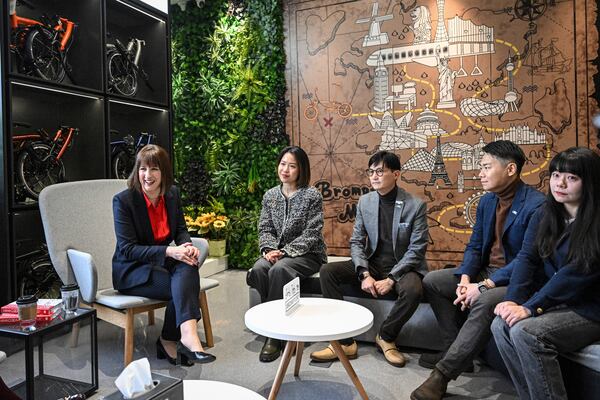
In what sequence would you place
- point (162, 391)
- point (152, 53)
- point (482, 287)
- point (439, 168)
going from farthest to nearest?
1. point (439, 168)
2. point (152, 53)
3. point (482, 287)
4. point (162, 391)

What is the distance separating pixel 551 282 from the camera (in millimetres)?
1931

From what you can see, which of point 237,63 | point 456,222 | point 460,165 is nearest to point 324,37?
point 237,63

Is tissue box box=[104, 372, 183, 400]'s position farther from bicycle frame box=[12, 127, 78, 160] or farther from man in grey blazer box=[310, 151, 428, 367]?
bicycle frame box=[12, 127, 78, 160]

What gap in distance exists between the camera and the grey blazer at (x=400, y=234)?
2.83m

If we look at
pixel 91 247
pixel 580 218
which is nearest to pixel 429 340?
pixel 580 218

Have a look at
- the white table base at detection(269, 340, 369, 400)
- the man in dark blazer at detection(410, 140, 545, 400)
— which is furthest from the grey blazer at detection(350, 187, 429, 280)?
the white table base at detection(269, 340, 369, 400)

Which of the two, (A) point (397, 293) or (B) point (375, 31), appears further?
(B) point (375, 31)

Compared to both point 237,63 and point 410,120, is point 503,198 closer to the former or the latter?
point 410,120

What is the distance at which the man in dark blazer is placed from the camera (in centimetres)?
220

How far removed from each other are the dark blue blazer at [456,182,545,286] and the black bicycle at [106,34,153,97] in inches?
121

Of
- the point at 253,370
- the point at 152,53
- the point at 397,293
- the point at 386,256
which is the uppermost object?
the point at 152,53

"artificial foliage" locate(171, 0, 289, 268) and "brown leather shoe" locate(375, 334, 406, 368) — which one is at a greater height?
"artificial foliage" locate(171, 0, 289, 268)

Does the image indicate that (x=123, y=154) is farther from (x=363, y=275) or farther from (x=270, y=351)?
(x=363, y=275)

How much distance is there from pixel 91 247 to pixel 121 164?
1173mm
